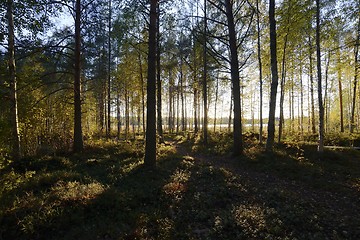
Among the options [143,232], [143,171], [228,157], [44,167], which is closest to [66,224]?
[143,232]

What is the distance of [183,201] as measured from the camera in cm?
580

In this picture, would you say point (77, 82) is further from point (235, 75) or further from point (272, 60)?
point (272, 60)

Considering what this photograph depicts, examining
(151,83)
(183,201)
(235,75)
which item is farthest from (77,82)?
(183,201)

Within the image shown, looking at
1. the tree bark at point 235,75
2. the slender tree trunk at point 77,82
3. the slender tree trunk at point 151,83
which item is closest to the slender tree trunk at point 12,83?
the slender tree trunk at point 77,82

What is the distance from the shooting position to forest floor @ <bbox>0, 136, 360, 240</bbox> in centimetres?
429

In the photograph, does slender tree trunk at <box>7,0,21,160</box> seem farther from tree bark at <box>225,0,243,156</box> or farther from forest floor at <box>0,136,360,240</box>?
tree bark at <box>225,0,243,156</box>

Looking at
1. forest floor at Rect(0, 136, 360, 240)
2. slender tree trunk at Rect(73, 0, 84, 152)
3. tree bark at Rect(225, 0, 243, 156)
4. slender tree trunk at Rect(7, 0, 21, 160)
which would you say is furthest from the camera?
slender tree trunk at Rect(73, 0, 84, 152)

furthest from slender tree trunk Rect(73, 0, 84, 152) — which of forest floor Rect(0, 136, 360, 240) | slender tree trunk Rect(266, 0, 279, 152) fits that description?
slender tree trunk Rect(266, 0, 279, 152)

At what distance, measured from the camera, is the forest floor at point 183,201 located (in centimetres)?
429

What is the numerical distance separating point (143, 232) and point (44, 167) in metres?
6.58

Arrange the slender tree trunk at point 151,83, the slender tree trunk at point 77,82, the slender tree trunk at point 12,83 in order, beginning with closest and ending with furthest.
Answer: the slender tree trunk at point 12,83
the slender tree trunk at point 151,83
the slender tree trunk at point 77,82

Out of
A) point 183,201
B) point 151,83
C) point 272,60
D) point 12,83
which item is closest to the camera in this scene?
point 183,201

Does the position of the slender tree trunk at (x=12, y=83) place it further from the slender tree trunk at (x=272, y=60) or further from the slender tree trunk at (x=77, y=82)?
the slender tree trunk at (x=272, y=60)

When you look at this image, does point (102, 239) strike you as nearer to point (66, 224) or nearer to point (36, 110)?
point (66, 224)
